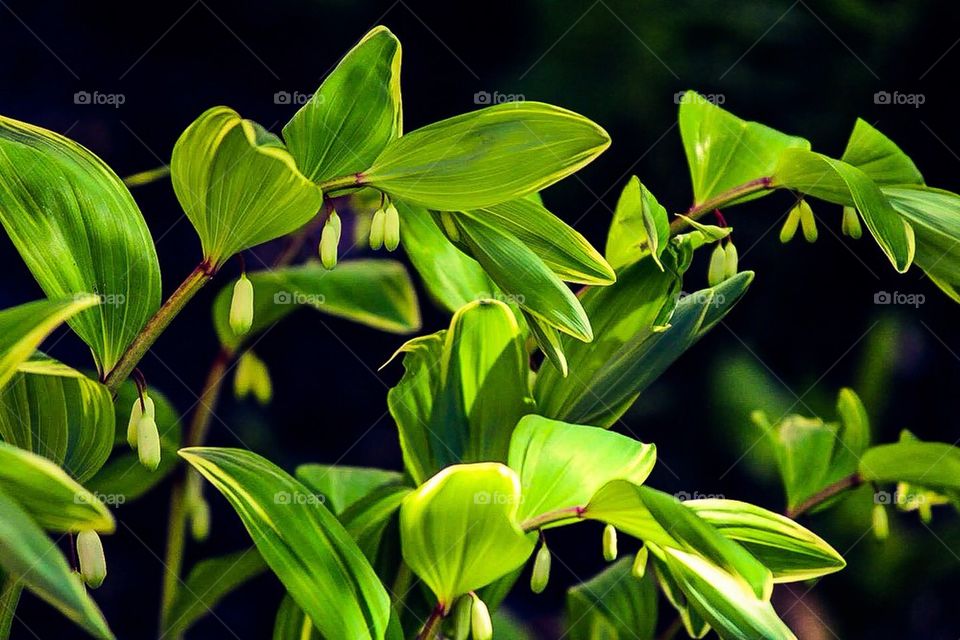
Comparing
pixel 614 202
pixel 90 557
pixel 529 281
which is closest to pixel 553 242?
pixel 529 281

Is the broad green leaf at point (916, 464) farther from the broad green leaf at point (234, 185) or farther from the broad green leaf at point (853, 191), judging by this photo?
the broad green leaf at point (234, 185)

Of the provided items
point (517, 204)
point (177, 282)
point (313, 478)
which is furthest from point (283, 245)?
point (517, 204)

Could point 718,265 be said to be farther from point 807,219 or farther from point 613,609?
point 613,609

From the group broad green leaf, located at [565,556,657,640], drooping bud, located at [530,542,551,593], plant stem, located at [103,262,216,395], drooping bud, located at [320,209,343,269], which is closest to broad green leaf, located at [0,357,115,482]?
plant stem, located at [103,262,216,395]

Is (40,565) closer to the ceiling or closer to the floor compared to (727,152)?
closer to the floor

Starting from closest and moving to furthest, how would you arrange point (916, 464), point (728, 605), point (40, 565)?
point (40, 565), point (728, 605), point (916, 464)

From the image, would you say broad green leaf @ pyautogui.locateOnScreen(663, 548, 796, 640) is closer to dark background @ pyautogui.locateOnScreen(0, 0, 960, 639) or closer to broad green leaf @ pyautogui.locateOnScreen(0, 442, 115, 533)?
broad green leaf @ pyautogui.locateOnScreen(0, 442, 115, 533)
